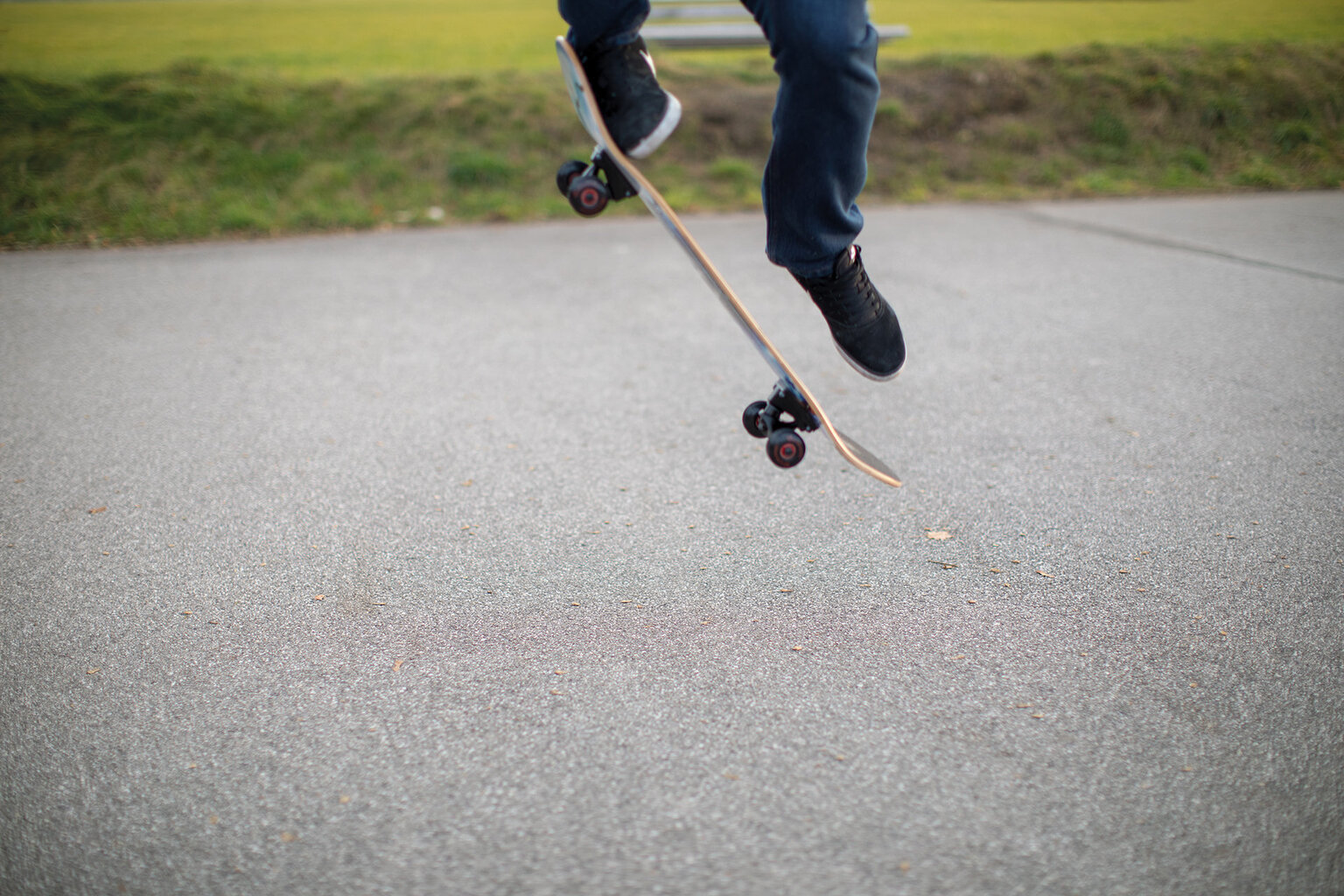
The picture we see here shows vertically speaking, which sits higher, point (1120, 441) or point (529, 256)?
point (1120, 441)

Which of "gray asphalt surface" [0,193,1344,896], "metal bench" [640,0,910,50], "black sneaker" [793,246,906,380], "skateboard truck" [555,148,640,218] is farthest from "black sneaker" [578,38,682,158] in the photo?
"metal bench" [640,0,910,50]

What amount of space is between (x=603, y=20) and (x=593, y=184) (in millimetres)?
395

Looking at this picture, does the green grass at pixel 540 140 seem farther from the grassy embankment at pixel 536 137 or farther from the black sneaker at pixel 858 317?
the black sneaker at pixel 858 317

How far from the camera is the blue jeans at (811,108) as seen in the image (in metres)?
1.75

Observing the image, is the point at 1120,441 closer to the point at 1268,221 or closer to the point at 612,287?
the point at 612,287

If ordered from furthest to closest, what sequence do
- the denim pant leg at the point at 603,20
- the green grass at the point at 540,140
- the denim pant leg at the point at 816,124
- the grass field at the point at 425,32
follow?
the grass field at the point at 425,32
the green grass at the point at 540,140
the denim pant leg at the point at 603,20
the denim pant leg at the point at 816,124

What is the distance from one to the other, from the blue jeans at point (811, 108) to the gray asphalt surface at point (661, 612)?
2.92 feet

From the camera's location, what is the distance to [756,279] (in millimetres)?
5113

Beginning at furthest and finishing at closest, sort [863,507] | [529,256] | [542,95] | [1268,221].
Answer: [542,95] < [1268,221] < [529,256] < [863,507]

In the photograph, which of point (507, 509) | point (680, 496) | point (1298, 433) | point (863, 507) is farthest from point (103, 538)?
point (1298, 433)

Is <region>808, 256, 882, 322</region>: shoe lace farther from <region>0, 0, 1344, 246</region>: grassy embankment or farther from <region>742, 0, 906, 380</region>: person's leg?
<region>0, 0, 1344, 246</region>: grassy embankment

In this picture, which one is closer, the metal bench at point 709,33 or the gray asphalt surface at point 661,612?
the gray asphalt surface at point 661,612

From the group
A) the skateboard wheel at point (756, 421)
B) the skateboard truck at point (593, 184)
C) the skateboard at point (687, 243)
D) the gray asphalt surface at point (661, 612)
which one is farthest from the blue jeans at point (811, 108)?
the gray asphalt surface at point (661, 612)

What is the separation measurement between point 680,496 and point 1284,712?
1.62 m
